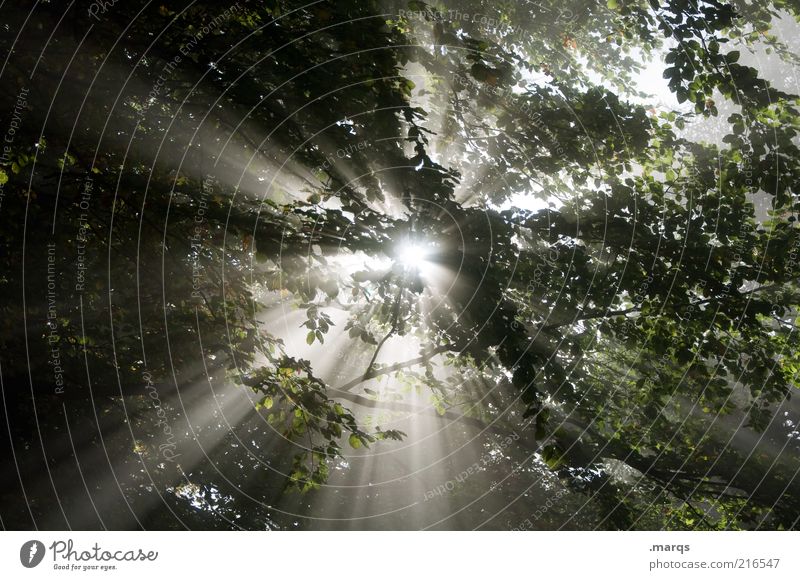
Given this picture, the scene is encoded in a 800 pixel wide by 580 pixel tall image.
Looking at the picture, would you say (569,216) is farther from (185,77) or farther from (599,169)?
(185,77)

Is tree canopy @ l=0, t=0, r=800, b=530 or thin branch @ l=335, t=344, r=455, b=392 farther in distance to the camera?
thin branch @ l=335, t=344, r=455, b=392

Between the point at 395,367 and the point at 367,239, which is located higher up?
the point at 367,239

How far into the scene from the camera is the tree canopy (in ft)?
17.1

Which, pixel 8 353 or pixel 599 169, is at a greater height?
pixel 599 169

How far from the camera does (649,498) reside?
37.1ft

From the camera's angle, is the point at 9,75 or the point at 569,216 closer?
the point at 9,75

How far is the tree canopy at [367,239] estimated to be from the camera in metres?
5.22

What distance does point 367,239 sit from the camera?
495 centimetres

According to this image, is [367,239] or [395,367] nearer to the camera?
[367,239]

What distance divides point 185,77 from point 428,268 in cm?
346

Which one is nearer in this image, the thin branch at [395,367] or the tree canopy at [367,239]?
the tree canopy at [367,239]
